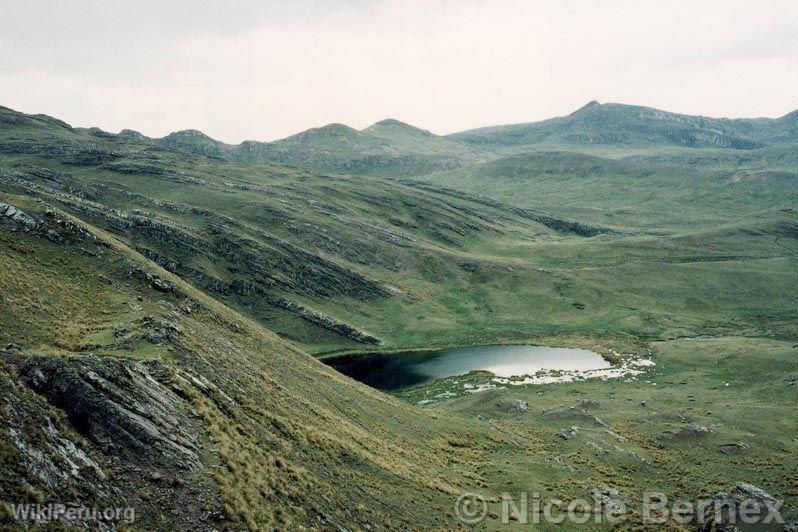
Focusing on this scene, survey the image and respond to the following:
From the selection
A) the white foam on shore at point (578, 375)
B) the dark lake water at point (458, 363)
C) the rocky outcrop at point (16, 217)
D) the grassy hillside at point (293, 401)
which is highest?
the rocky outcrop at point (16, 217)

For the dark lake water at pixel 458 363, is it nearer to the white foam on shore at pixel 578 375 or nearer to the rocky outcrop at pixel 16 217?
the white foam on shore at pixel 578 375

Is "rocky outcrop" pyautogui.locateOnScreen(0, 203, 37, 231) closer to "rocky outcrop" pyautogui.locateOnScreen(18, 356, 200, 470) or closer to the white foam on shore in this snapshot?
"rocky outcrop" pyautogui.locateOnScreen(18, 356, 200, 470)

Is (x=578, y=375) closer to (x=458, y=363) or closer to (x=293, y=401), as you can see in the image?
(x=458, y=363)

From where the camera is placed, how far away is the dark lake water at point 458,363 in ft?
336

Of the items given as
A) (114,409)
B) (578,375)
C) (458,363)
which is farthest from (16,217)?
(578,375)

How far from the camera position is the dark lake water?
336 ft

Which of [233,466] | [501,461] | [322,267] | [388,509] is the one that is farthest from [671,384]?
[322,267]

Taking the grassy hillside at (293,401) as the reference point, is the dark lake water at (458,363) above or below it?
below

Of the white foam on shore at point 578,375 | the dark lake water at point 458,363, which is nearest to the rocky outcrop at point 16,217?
the dark lake water at point 458,363

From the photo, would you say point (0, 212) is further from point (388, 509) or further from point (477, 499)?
point (477, 499)

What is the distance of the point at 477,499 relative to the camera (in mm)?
40500

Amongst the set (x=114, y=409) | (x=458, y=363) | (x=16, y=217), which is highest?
(x=16, y=217)

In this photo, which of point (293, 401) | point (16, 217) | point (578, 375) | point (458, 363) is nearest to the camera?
point (293, 401)

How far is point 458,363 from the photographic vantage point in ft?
365
